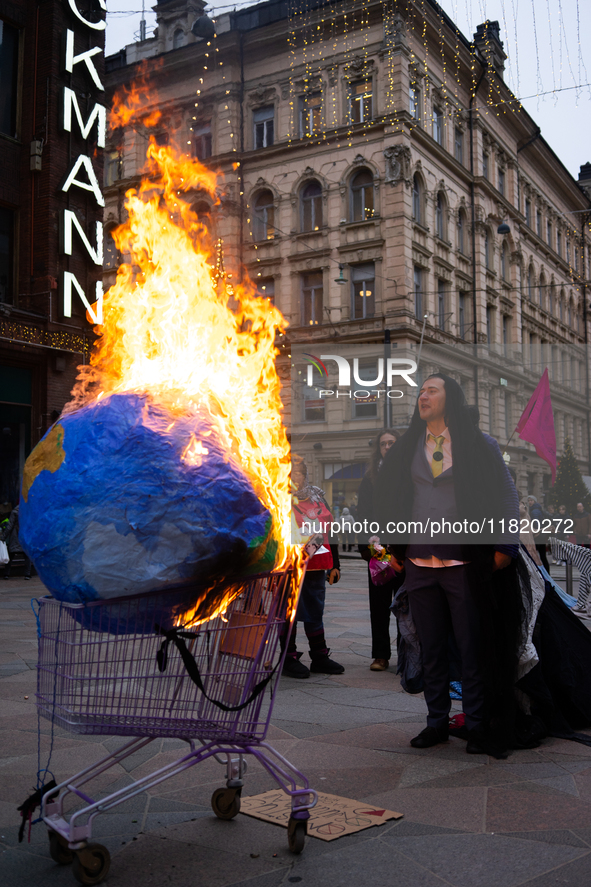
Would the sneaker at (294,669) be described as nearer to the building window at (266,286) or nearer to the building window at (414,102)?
the building window at (266,286)

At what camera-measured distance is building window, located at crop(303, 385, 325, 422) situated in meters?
32.0

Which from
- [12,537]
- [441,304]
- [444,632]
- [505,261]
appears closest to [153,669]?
[444,632]

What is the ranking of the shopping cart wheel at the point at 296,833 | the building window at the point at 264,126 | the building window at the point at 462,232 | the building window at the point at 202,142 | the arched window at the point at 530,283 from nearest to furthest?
the shopping cart wheel at the point at 296,833 → the building window at the point at 264,126 → the building window at the point at 202,142 → the building window at the point at 462,232 → the arched window at the point at 530,283

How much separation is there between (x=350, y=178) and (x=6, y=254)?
18.5 m

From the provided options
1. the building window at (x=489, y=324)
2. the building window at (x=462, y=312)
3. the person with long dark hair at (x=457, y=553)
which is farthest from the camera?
the building window at (x=489, y=324)

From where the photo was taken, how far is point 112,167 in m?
35.2

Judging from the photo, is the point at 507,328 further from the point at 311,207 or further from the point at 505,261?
the point at 311,207

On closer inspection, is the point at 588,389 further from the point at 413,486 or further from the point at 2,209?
the point at 413,486

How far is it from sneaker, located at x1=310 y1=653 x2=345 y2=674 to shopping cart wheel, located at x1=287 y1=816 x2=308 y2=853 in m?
3.53

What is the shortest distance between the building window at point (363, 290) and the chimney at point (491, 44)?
12.5m

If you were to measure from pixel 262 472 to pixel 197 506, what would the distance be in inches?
16.4

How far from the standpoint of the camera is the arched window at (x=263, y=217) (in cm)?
3397

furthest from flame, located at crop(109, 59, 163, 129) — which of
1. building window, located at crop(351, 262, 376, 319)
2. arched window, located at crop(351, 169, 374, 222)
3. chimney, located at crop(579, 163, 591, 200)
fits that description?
chimney, located at crop(579, 163, 591, 200)

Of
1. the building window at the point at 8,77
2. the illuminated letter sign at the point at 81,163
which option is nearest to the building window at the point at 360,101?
the illuminated letter sign at the point at 81,163
